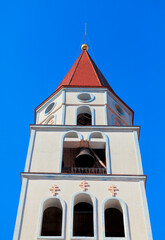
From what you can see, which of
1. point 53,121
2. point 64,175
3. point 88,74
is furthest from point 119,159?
point 88,74

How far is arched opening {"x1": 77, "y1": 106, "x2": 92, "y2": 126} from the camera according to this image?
1009 inches

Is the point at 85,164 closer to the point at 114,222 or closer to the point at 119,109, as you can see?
the point at 114,222

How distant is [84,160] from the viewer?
2147 cm

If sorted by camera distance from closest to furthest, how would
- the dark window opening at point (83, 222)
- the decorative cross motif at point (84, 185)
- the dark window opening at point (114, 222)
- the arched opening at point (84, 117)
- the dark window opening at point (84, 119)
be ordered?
1. the decorative cross motif at point (84, 185)
2. the dark window opening at point (114, 222)
3. the dark window opening at point (83, 222)
4. the arched opening at point (84, 117)
5. the dark window opening at point (84, 119)

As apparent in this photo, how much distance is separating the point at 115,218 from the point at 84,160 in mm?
2996

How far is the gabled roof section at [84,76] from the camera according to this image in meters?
27.7

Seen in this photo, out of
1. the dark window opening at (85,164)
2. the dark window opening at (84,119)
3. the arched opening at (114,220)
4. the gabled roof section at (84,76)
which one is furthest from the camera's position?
the gabled roof section at (84,76)

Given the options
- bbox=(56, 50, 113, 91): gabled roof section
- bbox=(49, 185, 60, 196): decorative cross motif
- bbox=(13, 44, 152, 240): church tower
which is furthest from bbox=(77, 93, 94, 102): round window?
bbox=(49, 185, 60, 196): decorative cross motif

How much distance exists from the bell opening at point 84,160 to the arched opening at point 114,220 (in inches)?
93.8

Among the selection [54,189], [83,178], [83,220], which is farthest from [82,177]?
[83,220]

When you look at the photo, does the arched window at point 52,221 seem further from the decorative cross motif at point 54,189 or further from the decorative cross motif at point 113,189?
the decorative cross motif at point 113,189

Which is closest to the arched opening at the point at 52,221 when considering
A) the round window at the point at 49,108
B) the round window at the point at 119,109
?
the round window at the point at 49,108

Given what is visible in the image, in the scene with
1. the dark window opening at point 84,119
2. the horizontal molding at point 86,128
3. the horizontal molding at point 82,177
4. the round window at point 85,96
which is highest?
the round window at point 85,96

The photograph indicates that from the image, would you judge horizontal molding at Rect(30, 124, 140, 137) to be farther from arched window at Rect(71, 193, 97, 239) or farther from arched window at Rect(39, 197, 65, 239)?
arched window at Rect(39, 197, 65, 239)
